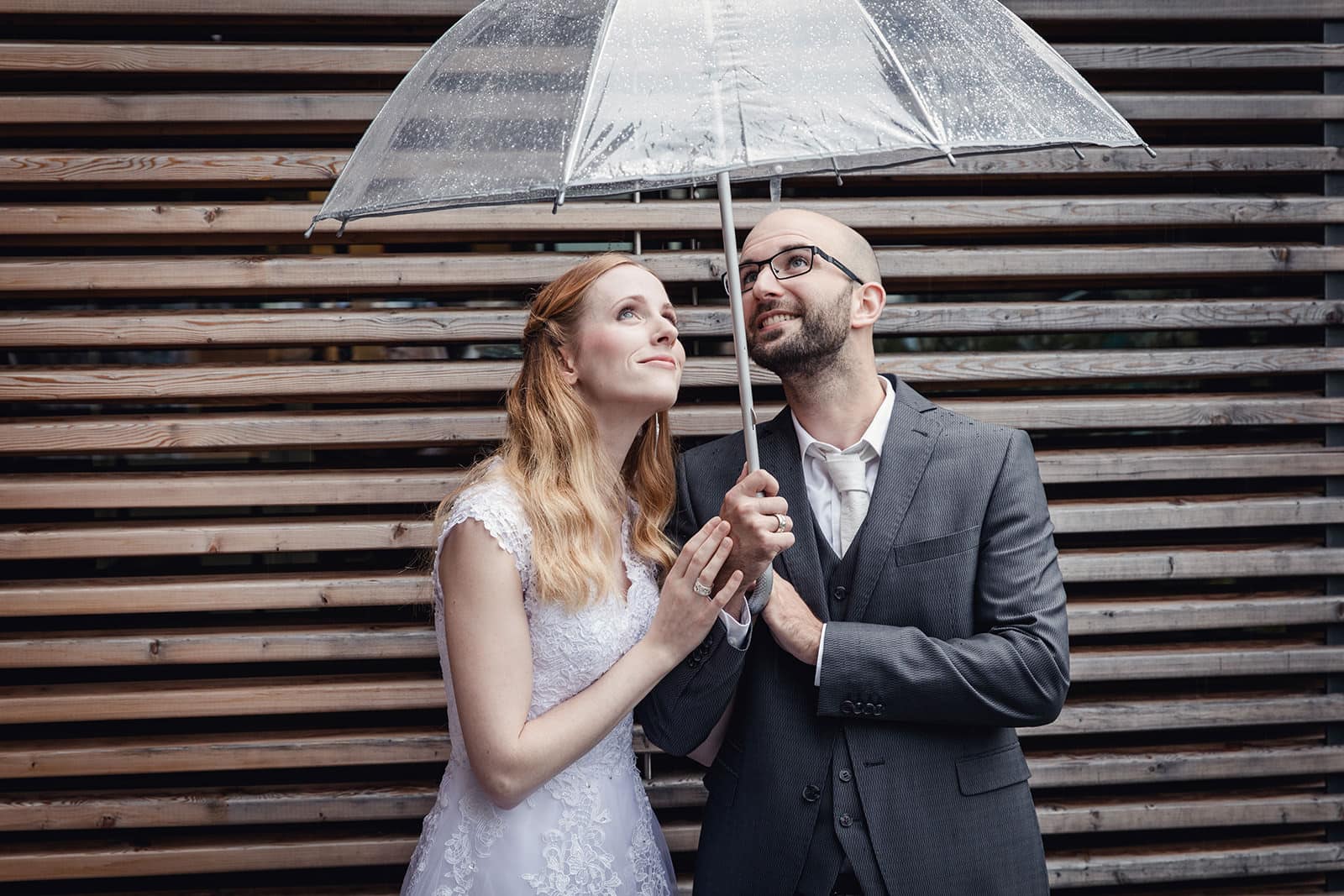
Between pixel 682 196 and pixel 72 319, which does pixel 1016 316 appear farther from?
pixel 72 319

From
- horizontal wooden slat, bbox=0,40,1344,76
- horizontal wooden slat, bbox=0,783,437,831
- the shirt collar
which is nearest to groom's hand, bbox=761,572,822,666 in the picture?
the shirt collar

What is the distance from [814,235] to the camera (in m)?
2.72

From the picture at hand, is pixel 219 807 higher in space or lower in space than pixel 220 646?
lower

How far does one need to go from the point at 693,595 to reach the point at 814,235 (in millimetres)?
1107

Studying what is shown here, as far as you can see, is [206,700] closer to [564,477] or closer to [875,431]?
[564,477]

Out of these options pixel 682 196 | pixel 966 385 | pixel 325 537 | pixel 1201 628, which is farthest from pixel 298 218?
pixel 1201 628

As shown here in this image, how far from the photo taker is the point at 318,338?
340cm

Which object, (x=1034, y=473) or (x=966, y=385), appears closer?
(x=1034, y=473)

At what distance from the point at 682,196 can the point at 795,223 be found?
1000mm

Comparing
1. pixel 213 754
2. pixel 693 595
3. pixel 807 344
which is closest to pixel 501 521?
pixel 693 595

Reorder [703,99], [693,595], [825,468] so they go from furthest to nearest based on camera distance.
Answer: [825,468], [693,595], [703,99]

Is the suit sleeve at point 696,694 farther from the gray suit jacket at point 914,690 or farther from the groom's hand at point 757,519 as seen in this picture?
the groom's hand at point 757,519

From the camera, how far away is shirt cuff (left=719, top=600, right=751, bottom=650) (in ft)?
7.79

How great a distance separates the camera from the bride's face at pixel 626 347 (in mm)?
2520
